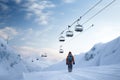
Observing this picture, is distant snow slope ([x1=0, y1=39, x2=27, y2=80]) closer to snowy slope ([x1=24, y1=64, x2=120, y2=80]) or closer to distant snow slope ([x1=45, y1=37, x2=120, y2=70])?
distant snow slope ([x1=45, y1=37, x2=120, y2=70])

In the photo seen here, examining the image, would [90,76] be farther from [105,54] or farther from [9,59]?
[9,59]

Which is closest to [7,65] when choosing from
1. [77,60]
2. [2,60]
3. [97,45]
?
[2,60]

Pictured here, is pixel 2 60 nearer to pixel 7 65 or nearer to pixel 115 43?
pixel 7 65

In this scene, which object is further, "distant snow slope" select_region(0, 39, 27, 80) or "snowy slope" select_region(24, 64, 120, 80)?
"distant snow slope" select_region(0, 39, 27, 80)

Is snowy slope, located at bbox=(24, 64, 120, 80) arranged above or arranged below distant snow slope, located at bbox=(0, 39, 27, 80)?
below

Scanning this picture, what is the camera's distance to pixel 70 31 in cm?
2814

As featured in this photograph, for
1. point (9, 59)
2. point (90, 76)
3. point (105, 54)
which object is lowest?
point (90, 76)

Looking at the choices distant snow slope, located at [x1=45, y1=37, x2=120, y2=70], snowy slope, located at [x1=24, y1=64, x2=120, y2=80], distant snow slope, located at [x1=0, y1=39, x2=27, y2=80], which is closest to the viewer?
snowy slope, located at [x1=24, y1=64, x2=120, y2=80]

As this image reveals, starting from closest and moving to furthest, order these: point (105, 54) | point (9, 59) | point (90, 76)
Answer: point (90, 76) < point (105, 54) < point (9, 59)

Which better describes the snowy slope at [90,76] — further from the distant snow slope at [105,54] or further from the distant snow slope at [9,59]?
the distant snow slope at [9,59]

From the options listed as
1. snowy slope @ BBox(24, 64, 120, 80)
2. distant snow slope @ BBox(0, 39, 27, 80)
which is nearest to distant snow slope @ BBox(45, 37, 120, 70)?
snowy slope @ BBox(24, 64, 120, 80)

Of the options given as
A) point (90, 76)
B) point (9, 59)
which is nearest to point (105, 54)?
point (90, 76)

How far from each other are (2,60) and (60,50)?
10201cm

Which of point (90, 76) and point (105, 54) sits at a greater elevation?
point (105, 54)
